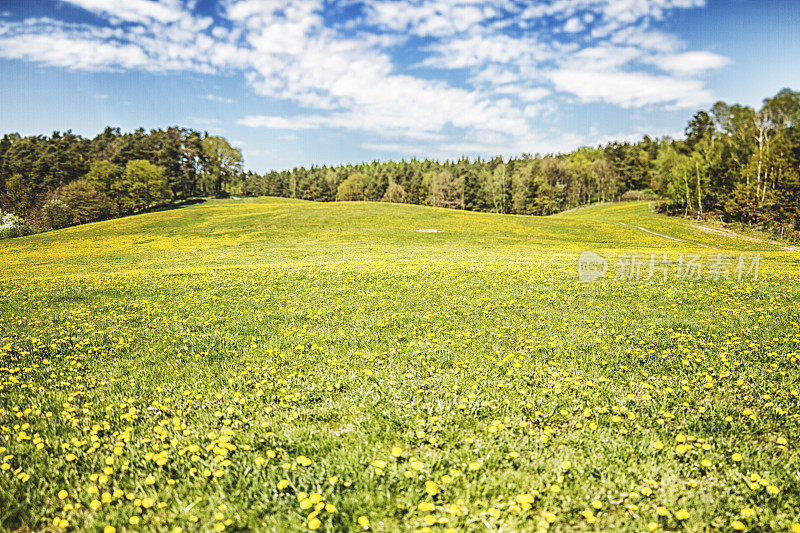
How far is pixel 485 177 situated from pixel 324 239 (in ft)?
255

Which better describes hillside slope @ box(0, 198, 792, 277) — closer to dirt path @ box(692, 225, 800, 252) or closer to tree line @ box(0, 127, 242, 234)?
dirt path @ box(692, 225, 800, 252)

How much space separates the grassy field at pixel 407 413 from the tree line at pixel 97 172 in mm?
64634

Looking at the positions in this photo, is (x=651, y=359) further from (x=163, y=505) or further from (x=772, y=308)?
(x=163, y=505)

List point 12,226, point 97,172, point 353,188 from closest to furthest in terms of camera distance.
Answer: point 12,226 < point 97,172 < point 353,188

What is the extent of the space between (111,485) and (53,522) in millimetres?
529

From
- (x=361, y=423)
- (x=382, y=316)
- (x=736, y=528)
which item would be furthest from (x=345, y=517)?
(x=382, y=316)

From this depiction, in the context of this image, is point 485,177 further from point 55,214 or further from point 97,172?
point 55,214

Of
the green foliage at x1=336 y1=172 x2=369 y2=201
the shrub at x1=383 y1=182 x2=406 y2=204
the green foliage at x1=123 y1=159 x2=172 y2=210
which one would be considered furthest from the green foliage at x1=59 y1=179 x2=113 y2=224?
the shrub at x1=383 y1=182 x2=406 y2=204

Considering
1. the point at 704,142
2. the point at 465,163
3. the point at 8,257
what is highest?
the point at 465,163

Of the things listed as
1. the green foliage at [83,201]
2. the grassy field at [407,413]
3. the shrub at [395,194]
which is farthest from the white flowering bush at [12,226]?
the shrub at [395,194]

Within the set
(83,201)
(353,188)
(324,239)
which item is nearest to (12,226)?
(83,201)

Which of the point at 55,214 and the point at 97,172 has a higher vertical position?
the point at 97,172

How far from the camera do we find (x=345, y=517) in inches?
149

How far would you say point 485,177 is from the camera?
111m
